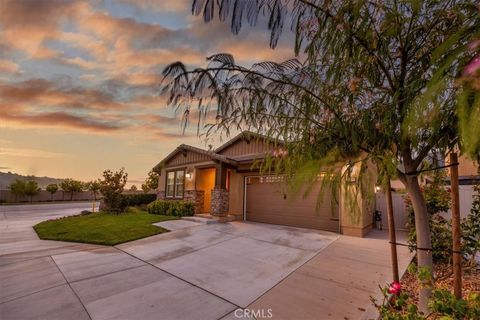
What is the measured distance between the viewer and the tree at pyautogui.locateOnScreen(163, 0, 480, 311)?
1736 millimetres

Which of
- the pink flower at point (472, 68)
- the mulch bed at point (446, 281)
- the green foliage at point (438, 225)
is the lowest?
the mulch bed at point (446, 281)

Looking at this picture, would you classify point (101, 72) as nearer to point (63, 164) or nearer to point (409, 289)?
point (409, 289)

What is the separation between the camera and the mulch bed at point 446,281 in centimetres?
393

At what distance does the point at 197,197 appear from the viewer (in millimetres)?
13633

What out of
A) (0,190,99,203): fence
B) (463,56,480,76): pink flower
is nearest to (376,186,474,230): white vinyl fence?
(463,56,480,76): pink flower

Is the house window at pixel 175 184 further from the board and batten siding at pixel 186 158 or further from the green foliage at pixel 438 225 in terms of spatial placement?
the green foliage at pixel 438 225

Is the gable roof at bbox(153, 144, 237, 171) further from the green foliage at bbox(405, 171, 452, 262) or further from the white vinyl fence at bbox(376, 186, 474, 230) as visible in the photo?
the green foliage at bbox(405, 171, 452, 262)

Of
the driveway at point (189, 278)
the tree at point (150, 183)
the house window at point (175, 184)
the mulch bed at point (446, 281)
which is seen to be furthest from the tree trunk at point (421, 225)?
the tree at point (150, 183)

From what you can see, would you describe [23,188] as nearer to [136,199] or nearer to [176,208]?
[136,199]

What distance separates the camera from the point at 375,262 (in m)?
5.50

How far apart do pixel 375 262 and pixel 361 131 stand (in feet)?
15.8

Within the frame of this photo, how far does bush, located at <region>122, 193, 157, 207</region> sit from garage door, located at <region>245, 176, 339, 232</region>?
9.93m

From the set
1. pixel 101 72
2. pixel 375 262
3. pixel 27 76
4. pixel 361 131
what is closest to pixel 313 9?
pixel 361 131

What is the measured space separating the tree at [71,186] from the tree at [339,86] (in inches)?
1647
